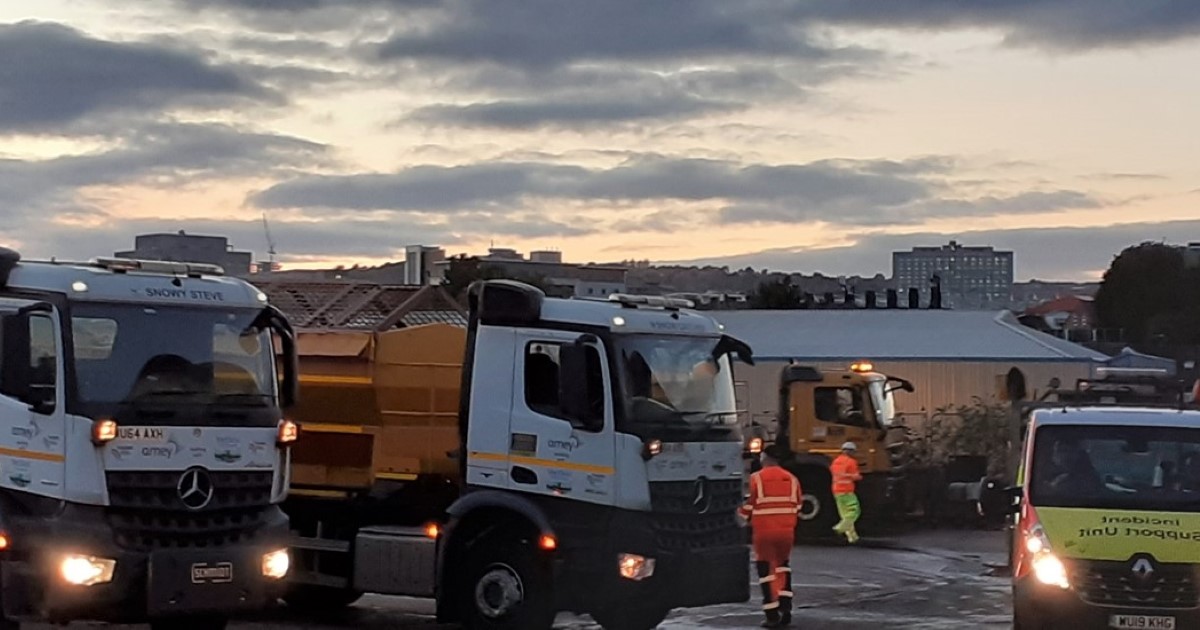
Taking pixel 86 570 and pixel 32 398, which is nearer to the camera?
pixel 86 570

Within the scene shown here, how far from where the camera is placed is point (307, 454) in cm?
1459

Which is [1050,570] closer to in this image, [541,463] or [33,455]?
[541,463]

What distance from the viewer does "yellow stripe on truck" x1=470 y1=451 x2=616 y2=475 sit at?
12.8m

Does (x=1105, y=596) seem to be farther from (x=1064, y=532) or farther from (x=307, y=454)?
(x=307, y=454)

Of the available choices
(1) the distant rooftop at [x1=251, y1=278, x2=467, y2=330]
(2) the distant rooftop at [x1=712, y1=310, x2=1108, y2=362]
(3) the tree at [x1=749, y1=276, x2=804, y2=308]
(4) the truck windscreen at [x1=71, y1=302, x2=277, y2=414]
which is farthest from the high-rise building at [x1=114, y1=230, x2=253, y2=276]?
(3) the tree at [x1=749, y1=276, x2=804, y2=308]

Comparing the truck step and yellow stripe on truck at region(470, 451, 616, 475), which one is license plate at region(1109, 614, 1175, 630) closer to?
yellow stripe on truck at region(470, 451, 616, 475)

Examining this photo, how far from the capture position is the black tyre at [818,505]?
1004 inches

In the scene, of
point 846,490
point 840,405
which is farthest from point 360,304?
point 840,405

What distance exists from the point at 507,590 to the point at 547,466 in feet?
3.50

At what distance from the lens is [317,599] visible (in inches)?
606

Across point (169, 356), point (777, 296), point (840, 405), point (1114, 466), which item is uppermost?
point (777, 296)

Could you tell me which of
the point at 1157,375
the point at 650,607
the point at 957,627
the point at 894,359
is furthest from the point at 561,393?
the point at 894,359

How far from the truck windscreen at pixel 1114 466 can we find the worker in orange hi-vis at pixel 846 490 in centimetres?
1169

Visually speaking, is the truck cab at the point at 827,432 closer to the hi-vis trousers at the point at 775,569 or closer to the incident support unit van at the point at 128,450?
the hi-vis trousers at the point at 775,569
